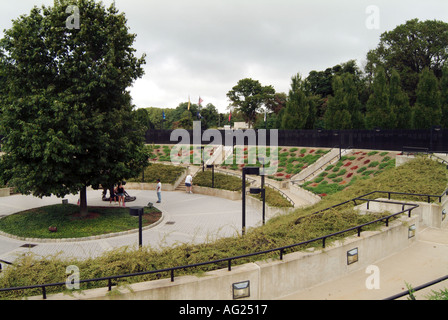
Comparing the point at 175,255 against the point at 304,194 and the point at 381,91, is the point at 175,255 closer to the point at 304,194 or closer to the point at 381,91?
the point at 304,194

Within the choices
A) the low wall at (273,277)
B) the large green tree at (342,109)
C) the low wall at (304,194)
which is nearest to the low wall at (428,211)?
the low wall at (273,277)

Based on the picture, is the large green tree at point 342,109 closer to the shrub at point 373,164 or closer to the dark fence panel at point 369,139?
the dark fence panel at point 369,139

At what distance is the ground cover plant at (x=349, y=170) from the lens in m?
24.3

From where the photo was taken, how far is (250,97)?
8569cm

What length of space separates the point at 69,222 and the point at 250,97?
240 ft

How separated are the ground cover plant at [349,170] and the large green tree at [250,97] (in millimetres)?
57049

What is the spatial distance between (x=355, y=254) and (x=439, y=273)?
2073 mm

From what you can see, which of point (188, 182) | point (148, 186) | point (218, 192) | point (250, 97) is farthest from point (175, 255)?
point (250, 97)

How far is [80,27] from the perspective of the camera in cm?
1628

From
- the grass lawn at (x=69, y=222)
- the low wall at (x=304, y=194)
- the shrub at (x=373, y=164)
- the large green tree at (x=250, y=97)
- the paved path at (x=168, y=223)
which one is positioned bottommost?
the paved path at (x=168, y=223)

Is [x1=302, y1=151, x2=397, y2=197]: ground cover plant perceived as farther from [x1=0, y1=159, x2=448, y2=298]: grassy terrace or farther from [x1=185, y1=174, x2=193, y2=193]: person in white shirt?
[x1=0, y1=159, x2=448, y2=298]: grassy terrace

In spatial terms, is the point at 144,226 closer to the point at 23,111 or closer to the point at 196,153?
the point at 23,111

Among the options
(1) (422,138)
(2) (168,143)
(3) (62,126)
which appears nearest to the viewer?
(3) (62,126)

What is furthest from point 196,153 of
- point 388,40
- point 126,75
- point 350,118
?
point 388,40
